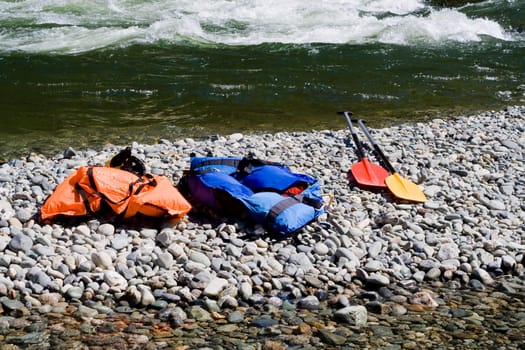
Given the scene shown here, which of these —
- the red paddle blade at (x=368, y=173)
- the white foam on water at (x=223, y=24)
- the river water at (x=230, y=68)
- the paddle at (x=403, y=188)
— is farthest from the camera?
the white foam on water at (x=223, y=24)

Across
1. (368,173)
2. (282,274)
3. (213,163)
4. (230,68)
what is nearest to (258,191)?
(213,163)

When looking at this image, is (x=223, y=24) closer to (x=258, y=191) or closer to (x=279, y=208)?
(x=258, y=191)

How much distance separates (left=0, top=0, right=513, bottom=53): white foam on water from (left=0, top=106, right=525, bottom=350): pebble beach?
7.63 m

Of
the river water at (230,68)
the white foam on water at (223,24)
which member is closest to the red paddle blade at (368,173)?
the river water at (230,68)

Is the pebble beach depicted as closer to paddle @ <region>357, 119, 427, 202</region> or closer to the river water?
paddle @ <region>357, 119, 427, 202</region>

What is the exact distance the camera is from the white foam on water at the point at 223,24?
13748 mm

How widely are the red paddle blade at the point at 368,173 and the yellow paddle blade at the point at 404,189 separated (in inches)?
2.7

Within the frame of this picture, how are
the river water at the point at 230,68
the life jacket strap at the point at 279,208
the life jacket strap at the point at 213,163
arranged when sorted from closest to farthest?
1. the life jacket strap at the point at 279,208
2. the life jacket strap at the point at 213,163
3. the river water at the point at 230,68

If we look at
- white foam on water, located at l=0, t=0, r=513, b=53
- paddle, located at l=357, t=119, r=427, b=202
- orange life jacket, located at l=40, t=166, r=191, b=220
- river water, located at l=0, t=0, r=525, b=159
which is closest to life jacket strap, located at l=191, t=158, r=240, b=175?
orange life jacket, located at l=40, t=166, r=191, b=220

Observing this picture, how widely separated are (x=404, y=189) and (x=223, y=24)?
409 inches

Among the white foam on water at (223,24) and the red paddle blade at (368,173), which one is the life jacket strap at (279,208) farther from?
the white foam on water at (223,24)

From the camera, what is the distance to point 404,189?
613 centimetres

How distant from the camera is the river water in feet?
29.8

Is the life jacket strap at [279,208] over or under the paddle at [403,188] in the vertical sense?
over
